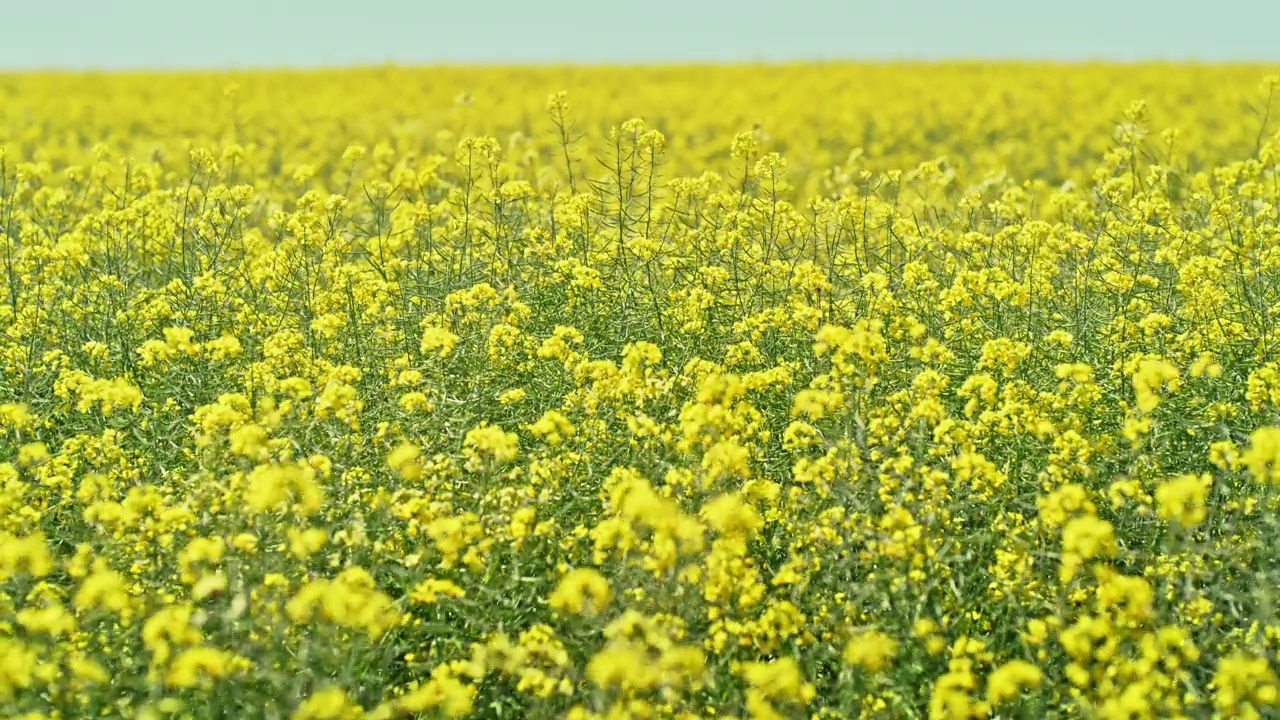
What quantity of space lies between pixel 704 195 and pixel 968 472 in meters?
3.51

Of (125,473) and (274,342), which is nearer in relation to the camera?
(125,473)

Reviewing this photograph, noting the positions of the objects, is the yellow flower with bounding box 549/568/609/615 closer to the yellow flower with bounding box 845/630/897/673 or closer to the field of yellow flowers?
the field of yellow flowers

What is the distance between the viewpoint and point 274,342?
5195 millimetres

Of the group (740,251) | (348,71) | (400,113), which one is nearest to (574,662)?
(740,251)

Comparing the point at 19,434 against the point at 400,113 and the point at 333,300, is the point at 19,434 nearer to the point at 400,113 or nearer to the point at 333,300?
the point at 333,300

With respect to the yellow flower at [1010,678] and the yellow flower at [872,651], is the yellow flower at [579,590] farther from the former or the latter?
the yellow flower at [1010,678]

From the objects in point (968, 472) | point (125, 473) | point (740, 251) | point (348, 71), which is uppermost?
point (348, 71)

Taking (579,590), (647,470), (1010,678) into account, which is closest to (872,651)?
(1010,678)

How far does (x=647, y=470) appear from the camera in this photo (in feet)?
14.9

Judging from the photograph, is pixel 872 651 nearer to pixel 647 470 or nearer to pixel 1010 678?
pixel 1010 678

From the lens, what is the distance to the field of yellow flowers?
3.55 meters

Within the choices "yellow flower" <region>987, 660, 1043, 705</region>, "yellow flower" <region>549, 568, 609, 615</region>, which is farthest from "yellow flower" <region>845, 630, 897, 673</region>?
"yellow flower" <region>549, 568, 609, 615</region>

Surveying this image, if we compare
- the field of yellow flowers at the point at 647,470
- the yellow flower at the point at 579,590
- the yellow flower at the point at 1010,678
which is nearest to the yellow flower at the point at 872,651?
the field of yellow flowers at the point at 647,470

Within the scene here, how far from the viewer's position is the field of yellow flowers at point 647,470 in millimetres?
3551
